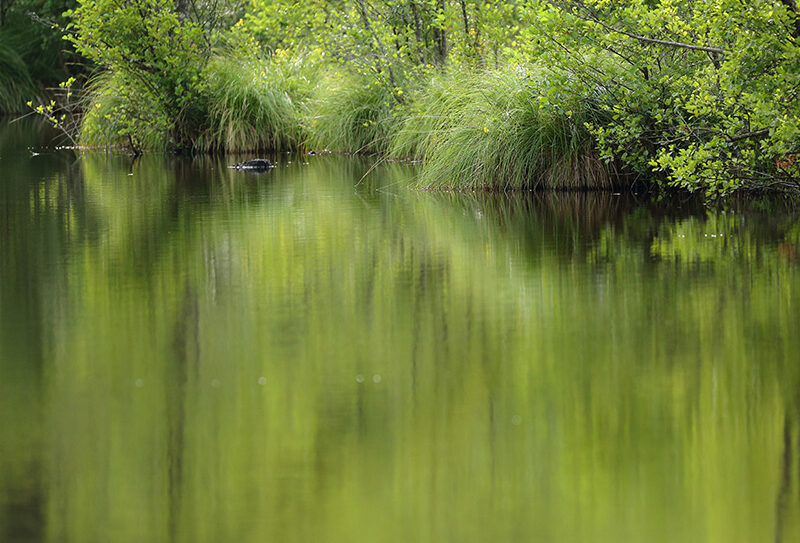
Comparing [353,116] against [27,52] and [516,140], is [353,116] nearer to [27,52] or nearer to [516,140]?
[516,140]

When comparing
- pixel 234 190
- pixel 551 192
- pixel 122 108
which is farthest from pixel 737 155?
pixel 122 108

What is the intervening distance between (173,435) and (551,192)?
28.3ft

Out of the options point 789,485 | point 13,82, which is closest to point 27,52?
point 13,82

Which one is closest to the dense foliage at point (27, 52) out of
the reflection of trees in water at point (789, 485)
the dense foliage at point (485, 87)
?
the dense foliage at point (485, 87)

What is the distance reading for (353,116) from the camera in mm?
19094

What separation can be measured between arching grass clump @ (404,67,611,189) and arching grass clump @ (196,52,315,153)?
7349 millimetres

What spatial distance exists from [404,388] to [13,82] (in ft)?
107

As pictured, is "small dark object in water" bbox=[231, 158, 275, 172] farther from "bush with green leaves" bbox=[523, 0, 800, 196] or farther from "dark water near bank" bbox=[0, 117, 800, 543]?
"dark water near bank" bbox=[0, 117, 800, 543]

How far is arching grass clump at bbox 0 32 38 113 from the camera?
34.5 metres

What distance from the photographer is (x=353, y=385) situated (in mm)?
4438

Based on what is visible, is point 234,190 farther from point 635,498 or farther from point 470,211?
point 635,498

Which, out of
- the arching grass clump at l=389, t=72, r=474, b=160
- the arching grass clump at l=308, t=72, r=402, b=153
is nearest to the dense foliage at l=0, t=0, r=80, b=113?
the arching grass clump at l=308, t=72, r=402, b=153

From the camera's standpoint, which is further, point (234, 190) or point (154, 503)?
point (234, 190)

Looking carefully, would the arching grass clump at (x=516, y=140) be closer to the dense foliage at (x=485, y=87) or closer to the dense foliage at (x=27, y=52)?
the dense foliage at (x=485, y=87)
